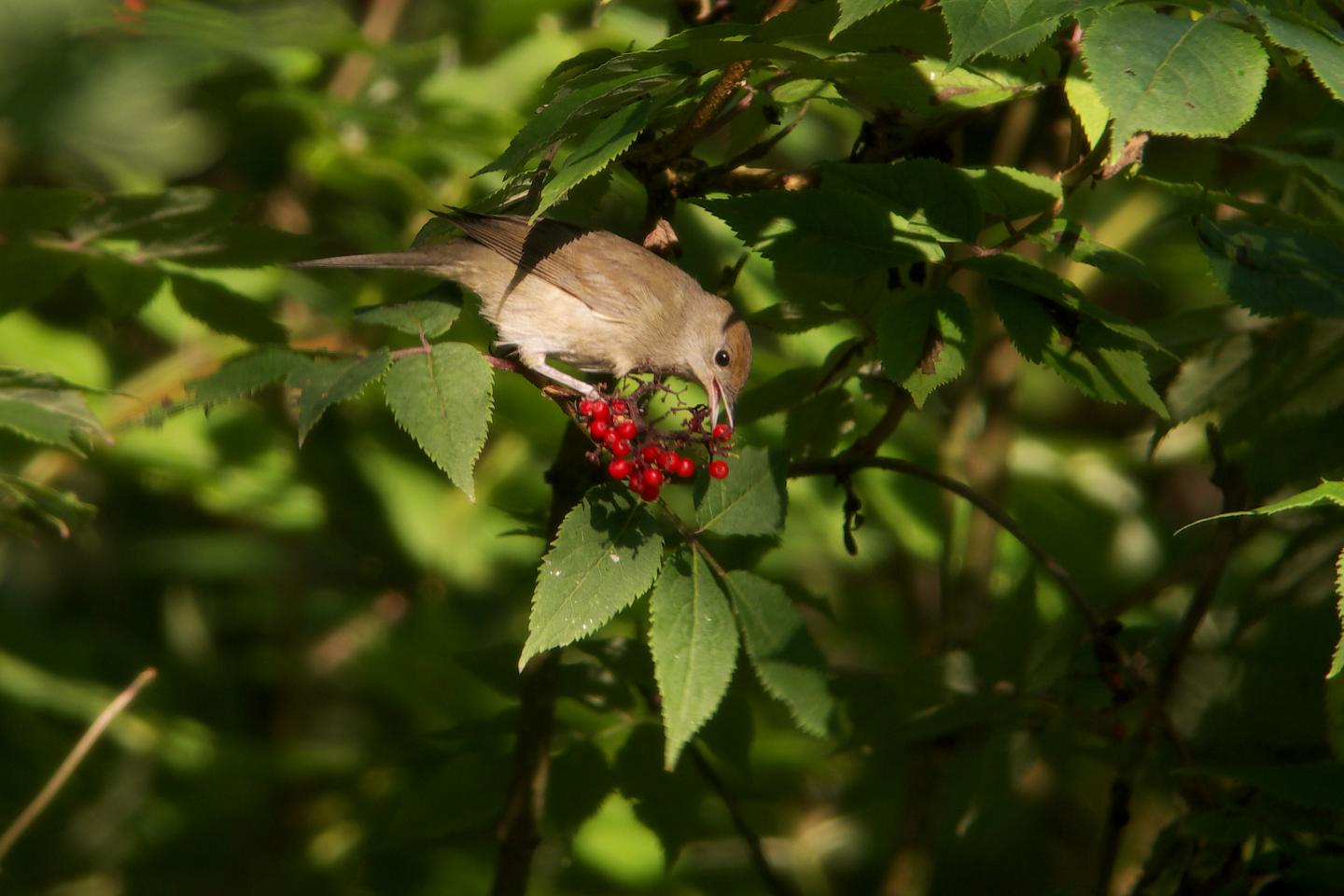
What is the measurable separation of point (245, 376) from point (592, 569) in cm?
60

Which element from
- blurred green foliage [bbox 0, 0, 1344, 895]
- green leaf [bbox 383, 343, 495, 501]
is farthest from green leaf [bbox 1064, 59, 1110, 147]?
green leaf [bbox 383, 343, 495, 501]

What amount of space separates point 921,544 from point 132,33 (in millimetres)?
2301

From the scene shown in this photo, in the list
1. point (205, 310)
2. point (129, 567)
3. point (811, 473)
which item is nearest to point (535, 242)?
point (205, 310)

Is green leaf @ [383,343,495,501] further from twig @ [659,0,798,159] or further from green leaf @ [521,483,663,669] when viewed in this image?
twig @ [659,0,798,159]

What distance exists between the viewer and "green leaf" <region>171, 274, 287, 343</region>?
7.61ft

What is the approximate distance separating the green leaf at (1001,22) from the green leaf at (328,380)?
0.84 meters

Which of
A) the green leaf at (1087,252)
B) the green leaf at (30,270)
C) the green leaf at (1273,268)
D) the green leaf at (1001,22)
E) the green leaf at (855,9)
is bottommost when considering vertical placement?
the green leaf at (1273,268)

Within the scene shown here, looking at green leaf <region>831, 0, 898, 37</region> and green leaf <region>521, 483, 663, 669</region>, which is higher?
green leaf <region>831, 0, 898, 37</region>

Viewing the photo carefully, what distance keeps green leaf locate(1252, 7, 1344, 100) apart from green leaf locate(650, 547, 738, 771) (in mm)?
981

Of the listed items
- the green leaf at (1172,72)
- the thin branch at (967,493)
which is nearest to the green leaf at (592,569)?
the thin branch at (967,493)

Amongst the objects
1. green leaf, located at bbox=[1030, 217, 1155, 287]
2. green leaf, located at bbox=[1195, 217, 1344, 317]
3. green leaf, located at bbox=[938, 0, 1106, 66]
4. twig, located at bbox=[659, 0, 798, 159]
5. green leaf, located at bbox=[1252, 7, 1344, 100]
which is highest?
green leaf, located at bbox=[938, 0, 1106, 66]

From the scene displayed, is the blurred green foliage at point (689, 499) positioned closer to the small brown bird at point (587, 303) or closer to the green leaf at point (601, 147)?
the green leaf at point (601, 147)

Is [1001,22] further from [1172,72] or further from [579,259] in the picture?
[579,259]

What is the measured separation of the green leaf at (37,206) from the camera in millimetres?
2322
